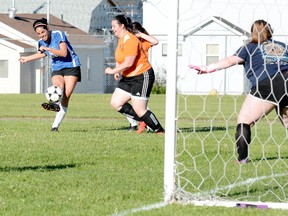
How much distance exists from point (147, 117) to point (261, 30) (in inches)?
183

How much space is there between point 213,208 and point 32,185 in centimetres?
193

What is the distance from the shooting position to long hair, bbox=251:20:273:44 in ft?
34.4

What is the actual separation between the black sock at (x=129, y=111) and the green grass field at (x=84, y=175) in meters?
0.38

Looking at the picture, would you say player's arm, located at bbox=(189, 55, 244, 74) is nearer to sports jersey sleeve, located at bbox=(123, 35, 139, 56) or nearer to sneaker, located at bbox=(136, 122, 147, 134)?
sports jersey sleeve, located at bbox=(123, 35, 139, 56)

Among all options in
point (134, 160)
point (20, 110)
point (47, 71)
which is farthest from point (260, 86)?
point (47, 71)

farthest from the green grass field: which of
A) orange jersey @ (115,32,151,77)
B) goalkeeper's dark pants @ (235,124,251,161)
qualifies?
orange jersey @ (115,32,151,77)

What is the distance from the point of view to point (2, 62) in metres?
52.3

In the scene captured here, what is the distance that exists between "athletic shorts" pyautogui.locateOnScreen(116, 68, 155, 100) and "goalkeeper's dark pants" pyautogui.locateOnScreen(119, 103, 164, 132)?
0.29 meters

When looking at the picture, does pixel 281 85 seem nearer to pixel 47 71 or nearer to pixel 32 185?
pixel 32 185

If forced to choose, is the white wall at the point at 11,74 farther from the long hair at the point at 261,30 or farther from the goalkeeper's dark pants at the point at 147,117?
the long hair at the point at 261,30

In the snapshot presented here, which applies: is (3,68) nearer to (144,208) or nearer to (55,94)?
(55,94)

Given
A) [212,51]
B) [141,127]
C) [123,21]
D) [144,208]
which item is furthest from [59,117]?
[212,51]

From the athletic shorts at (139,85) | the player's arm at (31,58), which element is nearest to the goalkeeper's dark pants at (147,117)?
the athletic shorts at (139,85)

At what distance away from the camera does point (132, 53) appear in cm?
1459
